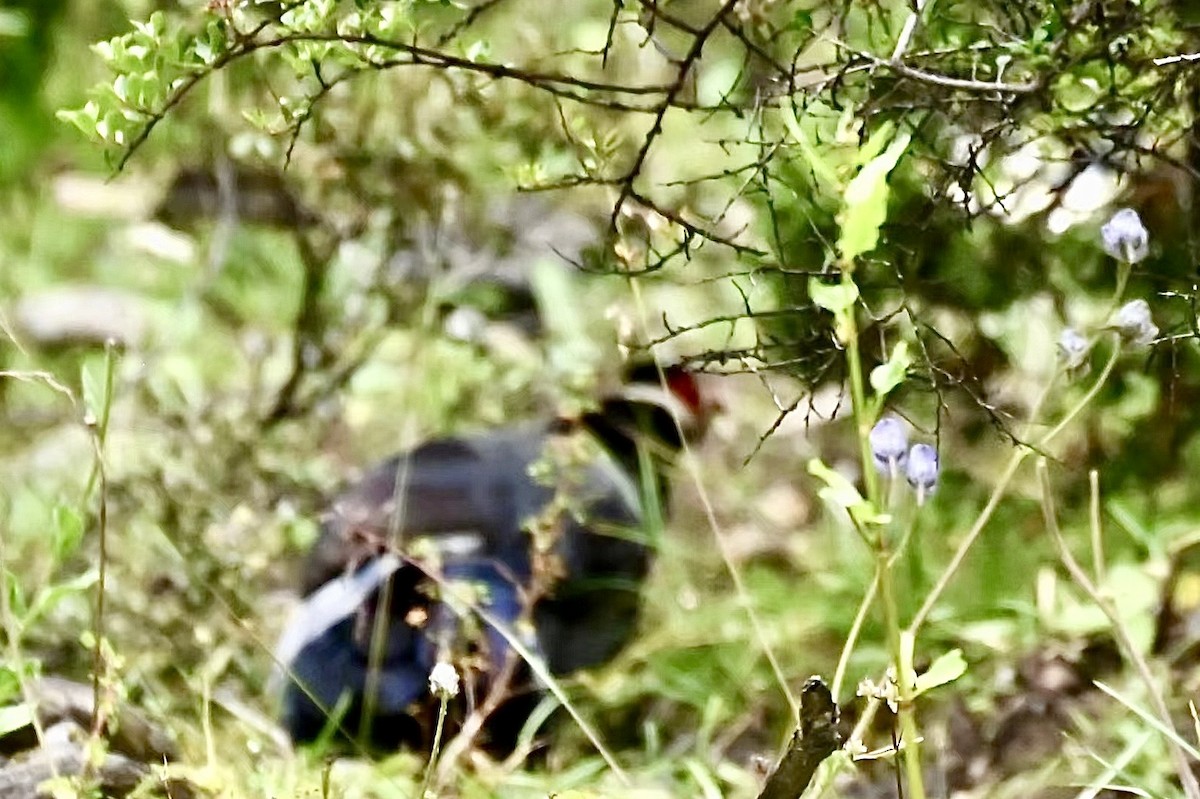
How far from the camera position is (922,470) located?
0.74 m

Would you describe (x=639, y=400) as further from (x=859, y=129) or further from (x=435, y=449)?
(x=859, y=129)

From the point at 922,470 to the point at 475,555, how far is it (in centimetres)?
64

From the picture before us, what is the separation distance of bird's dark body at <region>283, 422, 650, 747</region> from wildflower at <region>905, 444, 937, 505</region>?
452mm

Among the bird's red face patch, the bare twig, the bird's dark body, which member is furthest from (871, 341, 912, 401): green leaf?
the bird's red face patch

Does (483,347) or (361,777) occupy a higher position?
(483,347)

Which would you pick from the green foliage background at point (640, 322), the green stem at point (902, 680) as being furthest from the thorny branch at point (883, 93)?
the green stem at point (902, 680)

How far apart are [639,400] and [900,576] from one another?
33cm

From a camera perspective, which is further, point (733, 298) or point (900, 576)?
point (733, 298)

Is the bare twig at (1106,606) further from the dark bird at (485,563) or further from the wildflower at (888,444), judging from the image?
the dark bird at (485,563)

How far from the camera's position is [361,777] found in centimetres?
112

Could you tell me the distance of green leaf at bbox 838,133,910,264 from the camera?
2.09ft

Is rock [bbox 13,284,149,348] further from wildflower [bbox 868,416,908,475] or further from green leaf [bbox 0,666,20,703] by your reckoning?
wildflower [bbox 868,416,908,475]

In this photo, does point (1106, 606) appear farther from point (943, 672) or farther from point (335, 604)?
point (335, 604)

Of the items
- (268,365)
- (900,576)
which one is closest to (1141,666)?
(900,576)
